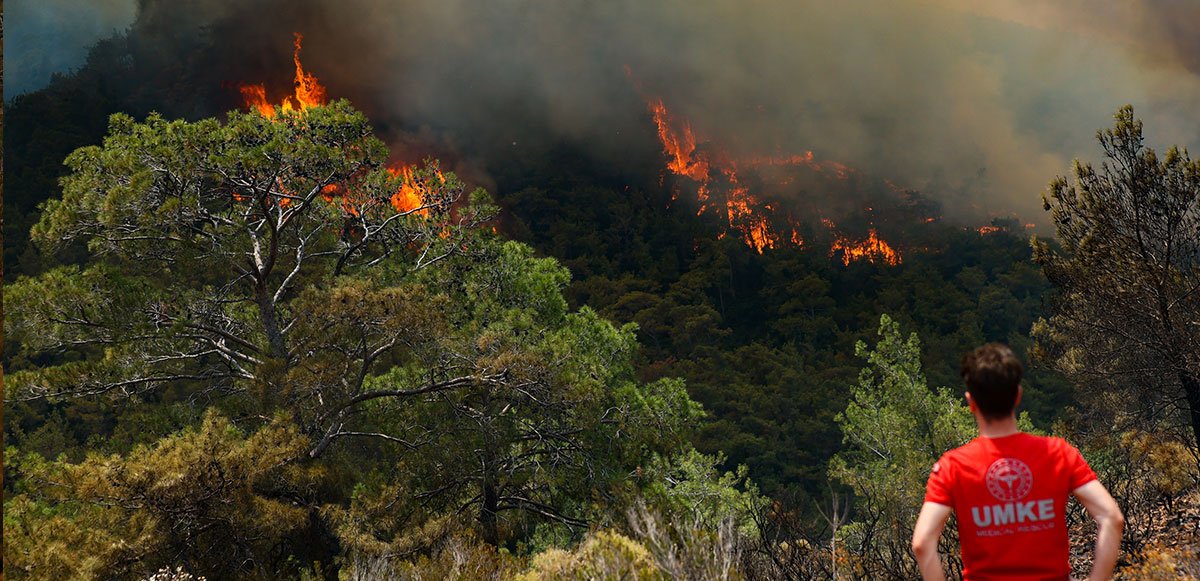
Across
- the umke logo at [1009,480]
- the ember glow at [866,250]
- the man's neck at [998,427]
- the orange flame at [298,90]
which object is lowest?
the umke logo at [1009,480]

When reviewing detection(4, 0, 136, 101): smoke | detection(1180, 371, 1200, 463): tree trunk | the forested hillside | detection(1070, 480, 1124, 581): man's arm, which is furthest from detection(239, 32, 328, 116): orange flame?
detection(1070, 480, 1124, 581): man's arm

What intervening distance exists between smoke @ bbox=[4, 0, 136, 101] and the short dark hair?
10520 centimetres

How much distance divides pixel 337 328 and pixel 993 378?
9.70 metres

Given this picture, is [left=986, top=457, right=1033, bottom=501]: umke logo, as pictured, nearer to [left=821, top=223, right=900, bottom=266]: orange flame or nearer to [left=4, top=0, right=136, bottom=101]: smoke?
[left=821, top=223, right=900, bottom=266]: orange flame

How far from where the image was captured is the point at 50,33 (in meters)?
87.1

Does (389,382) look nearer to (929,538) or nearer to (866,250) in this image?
(929,538)

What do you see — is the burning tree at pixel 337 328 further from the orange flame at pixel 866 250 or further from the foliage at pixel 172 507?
the orange flame at pixel 866 250

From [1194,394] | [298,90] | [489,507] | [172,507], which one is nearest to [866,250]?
[298,90]

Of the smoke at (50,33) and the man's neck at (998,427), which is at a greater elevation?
the smoke at (50,33)

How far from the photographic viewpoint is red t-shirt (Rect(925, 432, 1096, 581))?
2254 millimetres

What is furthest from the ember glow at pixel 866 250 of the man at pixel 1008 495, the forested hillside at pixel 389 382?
the man at pixel 1008 495

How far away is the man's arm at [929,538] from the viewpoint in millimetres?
2277

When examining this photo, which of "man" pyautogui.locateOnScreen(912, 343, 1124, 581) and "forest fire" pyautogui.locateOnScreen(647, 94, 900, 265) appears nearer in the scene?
"man" pyautogui.locateOnScreen(912, 343, 1124, 581)

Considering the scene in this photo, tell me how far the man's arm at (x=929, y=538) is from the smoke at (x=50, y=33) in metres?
105
